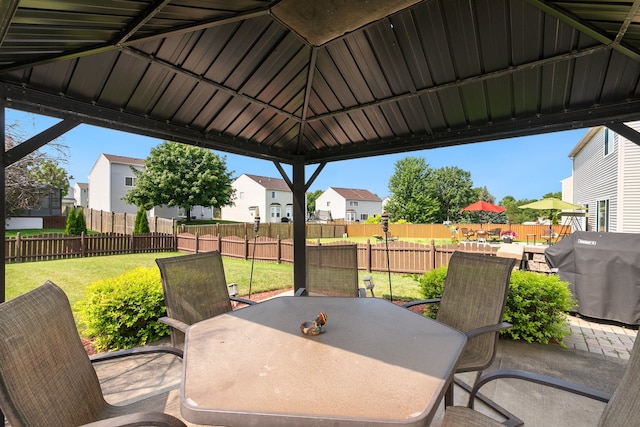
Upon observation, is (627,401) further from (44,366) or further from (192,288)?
(192,288)

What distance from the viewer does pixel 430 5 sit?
8.00 feet

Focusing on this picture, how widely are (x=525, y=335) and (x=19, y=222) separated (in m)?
27.1

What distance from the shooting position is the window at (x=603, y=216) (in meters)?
9.81

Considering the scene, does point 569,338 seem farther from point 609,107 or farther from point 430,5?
point 430,5

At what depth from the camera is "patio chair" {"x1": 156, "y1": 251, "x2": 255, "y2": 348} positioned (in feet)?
8.25

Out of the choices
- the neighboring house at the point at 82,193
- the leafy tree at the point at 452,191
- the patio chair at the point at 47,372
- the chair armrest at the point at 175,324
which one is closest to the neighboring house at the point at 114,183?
the neighboring house at the point at 82,193

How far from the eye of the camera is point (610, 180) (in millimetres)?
9391

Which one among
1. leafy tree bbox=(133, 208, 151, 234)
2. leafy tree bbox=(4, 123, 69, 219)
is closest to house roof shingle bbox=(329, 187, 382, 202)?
leafy tree bbox=(133, 208, 151, 234)

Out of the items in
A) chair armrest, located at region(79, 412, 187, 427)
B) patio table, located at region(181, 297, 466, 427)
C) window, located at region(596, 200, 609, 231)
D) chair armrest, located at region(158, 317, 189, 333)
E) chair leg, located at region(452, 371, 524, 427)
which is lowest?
chair leg, located at region(452, 371, 524, 427)

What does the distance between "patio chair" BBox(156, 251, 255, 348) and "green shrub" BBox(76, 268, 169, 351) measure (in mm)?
1268

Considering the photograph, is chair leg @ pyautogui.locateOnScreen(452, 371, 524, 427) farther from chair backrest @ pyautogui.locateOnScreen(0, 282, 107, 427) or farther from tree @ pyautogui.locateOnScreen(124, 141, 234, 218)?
tree @ pyautogui.locateOnScreen(124, 141, 234, 218)

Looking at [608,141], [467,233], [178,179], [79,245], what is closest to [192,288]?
[79,245]

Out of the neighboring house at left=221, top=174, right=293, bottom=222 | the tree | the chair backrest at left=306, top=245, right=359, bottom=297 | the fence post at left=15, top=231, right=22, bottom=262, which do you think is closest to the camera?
the chair backrest at left=306, top=245, right=359, bottom=297

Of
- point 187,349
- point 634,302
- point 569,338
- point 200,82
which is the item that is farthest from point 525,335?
point 200,82
